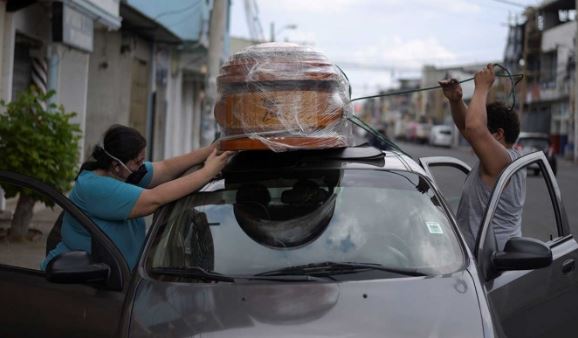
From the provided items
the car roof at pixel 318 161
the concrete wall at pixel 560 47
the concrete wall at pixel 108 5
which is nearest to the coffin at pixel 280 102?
the car roof at pixel 318 161

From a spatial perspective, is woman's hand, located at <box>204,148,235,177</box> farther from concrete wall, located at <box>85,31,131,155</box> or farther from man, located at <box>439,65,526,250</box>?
concrete wall, located at <box>85,31,131,155</box>

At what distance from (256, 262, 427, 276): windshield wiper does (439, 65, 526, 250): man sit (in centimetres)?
95

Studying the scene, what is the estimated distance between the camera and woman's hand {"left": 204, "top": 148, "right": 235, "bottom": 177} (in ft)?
13.4

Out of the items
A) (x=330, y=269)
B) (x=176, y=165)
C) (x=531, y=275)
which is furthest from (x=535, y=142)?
(x=330, y=269)

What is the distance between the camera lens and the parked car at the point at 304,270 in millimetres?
3240

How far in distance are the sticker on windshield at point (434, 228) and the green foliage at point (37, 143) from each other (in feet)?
20.0

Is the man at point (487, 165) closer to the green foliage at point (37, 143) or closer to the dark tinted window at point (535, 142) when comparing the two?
the green foliage at point (37, 143)

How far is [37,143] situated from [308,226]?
620 cm

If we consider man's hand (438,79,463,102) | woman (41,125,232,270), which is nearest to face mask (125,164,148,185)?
woman (41,125,232,270)

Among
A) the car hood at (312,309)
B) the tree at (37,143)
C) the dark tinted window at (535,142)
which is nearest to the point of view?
the car hood at (312,309)

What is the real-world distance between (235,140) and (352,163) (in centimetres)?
63

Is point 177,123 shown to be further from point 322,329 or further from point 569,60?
point 569,60

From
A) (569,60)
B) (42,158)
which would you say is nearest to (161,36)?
(42,158)

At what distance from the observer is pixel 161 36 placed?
2217cm
